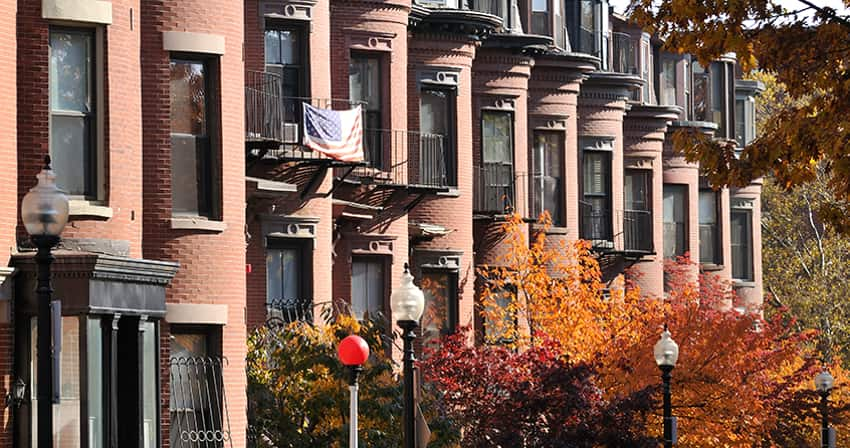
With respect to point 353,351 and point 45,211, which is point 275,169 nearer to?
point 353,351

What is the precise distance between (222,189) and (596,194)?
2575cm

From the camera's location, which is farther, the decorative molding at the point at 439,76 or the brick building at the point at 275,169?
the decorative molding at the point at 439,76

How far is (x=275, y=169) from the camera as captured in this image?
1353 inches

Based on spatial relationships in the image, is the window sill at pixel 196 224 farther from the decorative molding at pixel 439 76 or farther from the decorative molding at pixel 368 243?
the decorative molding at pixel 439 76

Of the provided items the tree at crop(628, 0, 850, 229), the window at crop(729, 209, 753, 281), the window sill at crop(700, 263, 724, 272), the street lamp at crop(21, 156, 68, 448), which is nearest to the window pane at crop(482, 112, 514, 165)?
the window sill at crop(700, 263, 724, 272)

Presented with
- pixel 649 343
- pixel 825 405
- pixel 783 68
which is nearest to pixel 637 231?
pixel 825 405

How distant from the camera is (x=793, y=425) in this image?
43656 millimetres

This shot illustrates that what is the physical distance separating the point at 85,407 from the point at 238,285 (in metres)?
5.35

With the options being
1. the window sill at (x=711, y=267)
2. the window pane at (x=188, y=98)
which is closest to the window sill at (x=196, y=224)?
the window pane at (x=188, y=98)

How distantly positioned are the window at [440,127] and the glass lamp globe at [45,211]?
24014 millimetres

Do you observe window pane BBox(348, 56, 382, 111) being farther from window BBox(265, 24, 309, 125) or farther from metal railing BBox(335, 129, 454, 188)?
window BBox(265, 24, 309, 125)

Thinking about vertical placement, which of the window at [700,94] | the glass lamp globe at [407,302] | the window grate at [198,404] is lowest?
the window grate at [198,404]

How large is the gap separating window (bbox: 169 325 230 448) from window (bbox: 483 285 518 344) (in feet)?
49.2

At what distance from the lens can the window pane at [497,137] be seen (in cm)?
4584
